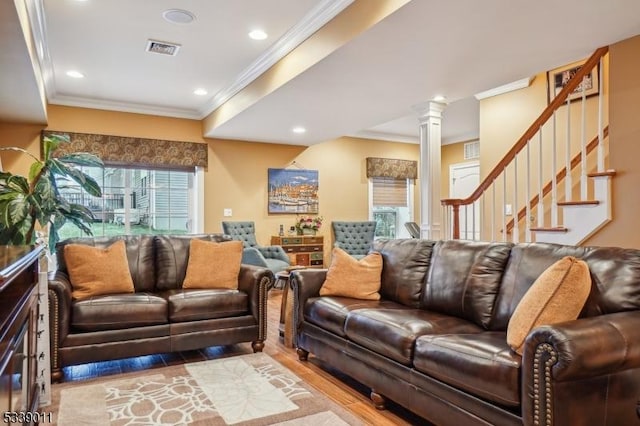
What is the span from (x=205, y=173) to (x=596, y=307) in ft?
19.1

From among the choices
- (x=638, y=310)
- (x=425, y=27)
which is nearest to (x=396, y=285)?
(x=638, y=310)

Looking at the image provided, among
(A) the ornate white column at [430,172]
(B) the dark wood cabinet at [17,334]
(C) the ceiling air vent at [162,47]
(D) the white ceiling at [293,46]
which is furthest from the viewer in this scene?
(A) the ornate white column at [430,172]

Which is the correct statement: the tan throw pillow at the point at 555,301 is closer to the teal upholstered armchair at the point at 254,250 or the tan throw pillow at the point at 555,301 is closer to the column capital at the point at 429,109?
the column capital at the point at 429,109

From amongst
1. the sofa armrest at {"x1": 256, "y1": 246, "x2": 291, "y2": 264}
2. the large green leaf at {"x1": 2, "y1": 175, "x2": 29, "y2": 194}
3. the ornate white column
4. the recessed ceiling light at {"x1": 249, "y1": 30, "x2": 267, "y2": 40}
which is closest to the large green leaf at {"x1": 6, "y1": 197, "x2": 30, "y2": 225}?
the large green leaf at {"x1": 2, "y1": 175, "x2": 29, "y2": 194}

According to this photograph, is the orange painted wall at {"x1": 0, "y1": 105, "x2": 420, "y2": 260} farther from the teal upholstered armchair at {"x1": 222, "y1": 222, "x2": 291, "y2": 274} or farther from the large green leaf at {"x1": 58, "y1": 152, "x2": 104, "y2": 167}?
the large green leaf at {"x1": 58, "y1": 152, "x2": 104, "y2": 167}

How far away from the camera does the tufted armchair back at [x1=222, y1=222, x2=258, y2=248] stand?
22.3 ft

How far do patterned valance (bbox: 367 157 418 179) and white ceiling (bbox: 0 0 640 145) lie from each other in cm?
239

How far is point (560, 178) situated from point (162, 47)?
4.12 m

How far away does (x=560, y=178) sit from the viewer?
4.38 meters

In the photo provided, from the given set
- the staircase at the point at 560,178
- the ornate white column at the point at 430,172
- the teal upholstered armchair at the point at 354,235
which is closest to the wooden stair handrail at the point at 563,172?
the staircase at the point at 560,178

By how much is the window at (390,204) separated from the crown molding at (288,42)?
373 cm

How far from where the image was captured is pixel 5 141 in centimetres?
552

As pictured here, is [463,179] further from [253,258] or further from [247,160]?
[253,258]

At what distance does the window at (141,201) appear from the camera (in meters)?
6.32
